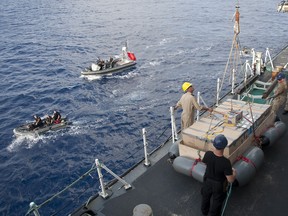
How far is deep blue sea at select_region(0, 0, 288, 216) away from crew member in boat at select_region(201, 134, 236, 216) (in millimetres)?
6960

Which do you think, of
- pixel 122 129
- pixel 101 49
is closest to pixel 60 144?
pixel 122 129

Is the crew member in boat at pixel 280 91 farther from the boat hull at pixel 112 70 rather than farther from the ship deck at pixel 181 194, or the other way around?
the boat hull at pixel 112 70

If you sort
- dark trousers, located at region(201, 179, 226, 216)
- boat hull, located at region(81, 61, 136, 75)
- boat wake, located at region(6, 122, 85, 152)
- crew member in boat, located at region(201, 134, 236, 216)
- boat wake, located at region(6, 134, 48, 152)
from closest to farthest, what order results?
1. crew member in boat, located at region(201, 134, 236, 216)
2. dark trousers, located at region(201, 179, 226, 216)
3. boat wake, located at region(6, 134, 48, 152)
4. boat wake, located at region(6, 122, 85, 152)
5. boat hull, located at region(81, 61, 136, 75)

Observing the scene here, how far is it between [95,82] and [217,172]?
34237 mm

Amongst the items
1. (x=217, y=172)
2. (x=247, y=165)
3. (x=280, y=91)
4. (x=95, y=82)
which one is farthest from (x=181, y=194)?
(x=95, y=82)

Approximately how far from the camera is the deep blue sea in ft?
72.8

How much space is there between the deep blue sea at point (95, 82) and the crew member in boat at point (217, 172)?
22.8ft

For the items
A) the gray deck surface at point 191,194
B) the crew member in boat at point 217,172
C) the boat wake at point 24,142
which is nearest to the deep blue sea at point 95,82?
the boat wake at point 24,142

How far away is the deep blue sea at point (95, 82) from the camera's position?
22.2 m

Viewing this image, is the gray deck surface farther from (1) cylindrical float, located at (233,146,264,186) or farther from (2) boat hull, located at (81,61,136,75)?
(2) boat hull, located at (81,61,136,75)

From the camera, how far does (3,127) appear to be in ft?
95.3

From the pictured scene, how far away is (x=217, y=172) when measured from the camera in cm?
700

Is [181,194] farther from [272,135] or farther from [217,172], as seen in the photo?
[272,135]

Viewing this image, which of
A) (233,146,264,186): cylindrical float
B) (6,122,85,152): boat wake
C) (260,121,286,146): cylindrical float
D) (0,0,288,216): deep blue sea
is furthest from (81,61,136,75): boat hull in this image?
(233,146,264,186): cylindrical float
